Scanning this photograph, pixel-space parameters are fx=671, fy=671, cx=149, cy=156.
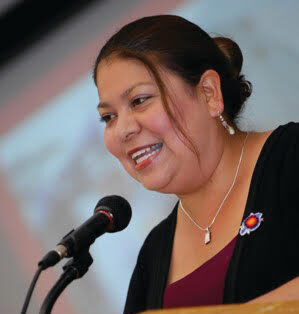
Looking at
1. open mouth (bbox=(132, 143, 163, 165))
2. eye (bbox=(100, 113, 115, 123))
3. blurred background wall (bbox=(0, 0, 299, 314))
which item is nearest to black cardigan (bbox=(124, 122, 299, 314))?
open mouth (bbox=(132, 143, 163, 165))

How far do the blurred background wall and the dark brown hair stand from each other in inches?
13.6

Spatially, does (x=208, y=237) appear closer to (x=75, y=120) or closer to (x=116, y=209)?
(x=116, y=209)

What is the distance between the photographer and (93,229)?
1.12 metres

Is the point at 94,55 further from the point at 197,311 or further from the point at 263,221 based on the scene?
the point at 197,311

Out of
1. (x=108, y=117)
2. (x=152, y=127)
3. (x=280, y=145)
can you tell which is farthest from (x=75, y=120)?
(x=280, y=145)

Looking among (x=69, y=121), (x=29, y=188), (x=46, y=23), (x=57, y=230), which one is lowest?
(x=57, y=230)

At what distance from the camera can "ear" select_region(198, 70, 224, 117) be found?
143 cm

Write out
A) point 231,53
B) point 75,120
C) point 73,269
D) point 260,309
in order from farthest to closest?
point 75,120 → point 231,53 → point 73,269 → point 260,309

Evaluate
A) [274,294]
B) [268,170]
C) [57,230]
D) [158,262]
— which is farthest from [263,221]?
[57,230]

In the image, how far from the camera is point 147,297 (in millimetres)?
1495

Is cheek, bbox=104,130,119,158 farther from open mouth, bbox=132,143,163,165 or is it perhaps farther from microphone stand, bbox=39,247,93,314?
microphone stand, bbox=39,247,93,314

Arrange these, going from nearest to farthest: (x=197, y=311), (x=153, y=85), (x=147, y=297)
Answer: (x=197, y=311) → (x=153, y=85) → (x=147, y=297)

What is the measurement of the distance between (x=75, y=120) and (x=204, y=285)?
0.90m

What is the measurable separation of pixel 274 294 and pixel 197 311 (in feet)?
1.30
